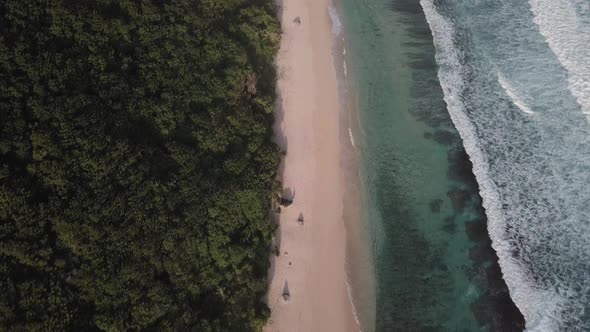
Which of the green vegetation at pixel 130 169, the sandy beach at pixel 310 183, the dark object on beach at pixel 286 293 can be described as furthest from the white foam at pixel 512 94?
the dark object on beach at pixel 286 293

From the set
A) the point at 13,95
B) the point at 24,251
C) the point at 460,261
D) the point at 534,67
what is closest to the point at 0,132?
the point at 13,95

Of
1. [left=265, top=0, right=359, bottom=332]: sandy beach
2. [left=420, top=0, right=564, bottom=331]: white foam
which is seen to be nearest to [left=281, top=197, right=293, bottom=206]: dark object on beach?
[left=265, top=0, right=359, bottom=332]: sandy beach

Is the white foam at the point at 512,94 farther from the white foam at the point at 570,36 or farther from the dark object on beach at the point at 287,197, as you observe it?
the dark object on beach at the point at 287,197

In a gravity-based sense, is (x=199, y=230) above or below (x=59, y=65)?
below

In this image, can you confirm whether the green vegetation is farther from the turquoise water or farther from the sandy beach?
the turquoise water

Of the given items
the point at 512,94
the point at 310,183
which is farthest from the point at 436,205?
the point at 512,94

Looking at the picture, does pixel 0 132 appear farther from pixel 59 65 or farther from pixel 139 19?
pixel 139 19
